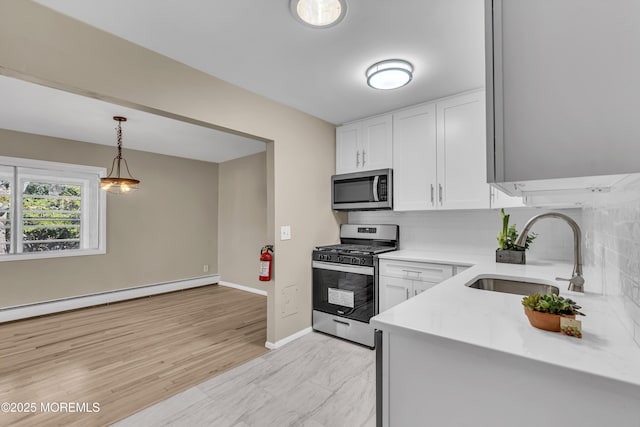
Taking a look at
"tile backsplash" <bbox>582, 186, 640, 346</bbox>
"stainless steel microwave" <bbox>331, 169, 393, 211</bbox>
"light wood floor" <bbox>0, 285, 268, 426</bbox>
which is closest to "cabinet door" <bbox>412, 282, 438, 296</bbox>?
"stainless steel microwave" <bbox>331, 169, 393, 211</bbox>

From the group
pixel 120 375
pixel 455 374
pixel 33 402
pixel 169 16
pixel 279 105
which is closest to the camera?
pixel 455 374

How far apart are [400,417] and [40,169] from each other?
17.0 ft

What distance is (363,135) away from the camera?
3229mm

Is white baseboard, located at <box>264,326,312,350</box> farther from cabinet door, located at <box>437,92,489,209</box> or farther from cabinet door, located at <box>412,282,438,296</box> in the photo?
cabinet door, located at <box>437,92,489,209</box>

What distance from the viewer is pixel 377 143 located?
3105 mm

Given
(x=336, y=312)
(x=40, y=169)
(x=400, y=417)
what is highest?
(x=40, y=169)

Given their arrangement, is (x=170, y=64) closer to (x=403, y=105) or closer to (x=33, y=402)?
(x=403, y=105)

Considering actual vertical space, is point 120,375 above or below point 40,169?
below

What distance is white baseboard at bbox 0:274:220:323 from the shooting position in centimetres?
362

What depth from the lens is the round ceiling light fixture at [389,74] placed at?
6.89ft

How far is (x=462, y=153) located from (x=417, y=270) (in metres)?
1.12

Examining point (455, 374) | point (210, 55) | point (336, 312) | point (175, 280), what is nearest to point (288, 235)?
point (336, 312)

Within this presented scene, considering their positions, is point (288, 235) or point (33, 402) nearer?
point (33, 402)

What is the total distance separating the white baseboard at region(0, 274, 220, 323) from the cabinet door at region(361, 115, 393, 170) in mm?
3978
